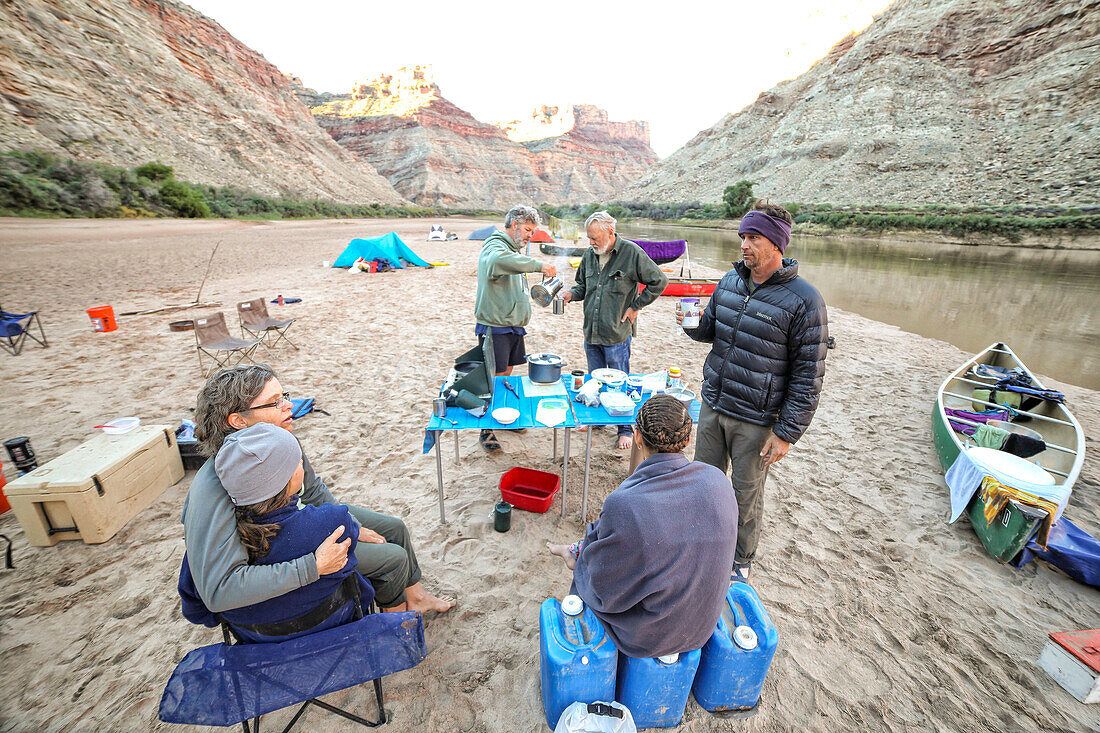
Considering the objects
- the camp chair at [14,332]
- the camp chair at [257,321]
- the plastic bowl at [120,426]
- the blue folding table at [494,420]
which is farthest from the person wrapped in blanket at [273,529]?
the camp chair at [14,332]

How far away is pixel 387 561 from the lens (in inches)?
90.5

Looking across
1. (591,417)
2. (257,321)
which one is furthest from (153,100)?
(591,417)

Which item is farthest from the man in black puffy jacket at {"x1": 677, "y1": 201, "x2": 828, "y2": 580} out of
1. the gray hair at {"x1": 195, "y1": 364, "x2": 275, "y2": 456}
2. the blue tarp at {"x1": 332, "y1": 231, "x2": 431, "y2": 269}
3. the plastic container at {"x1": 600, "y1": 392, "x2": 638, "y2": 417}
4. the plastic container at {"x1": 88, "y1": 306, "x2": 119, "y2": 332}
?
the blue tarp at {"x1": 332, "y1": 231, "x2": 431, "y2": 269}

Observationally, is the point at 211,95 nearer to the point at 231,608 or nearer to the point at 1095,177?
the point at 231,608

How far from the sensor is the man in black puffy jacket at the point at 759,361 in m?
2.48

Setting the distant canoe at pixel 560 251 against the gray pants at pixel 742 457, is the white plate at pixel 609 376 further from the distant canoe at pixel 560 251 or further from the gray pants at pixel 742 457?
the distant canoe at pixel 560 251

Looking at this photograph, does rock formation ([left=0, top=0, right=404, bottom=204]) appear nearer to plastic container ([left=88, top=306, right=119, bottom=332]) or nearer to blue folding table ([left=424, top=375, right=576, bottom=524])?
plastic container ([left=88, top=306, right=119, bottom=332])

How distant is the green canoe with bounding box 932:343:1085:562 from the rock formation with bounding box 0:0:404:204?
38014 millimetres

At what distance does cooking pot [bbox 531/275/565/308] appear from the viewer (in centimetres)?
403

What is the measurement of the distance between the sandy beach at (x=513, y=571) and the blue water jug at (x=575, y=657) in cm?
41

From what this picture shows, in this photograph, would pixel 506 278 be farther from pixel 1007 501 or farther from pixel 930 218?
pixel 930 218

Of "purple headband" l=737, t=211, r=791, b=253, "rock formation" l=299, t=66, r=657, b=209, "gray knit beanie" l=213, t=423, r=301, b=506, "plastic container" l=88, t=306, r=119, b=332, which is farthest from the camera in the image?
"rock formation" l=299, t=66, r=657, b=209

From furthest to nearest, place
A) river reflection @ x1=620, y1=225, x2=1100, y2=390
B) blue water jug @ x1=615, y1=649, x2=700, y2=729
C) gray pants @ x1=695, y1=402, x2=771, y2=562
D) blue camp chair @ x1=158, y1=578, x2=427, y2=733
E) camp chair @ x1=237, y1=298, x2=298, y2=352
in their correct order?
river reflection @ x1=620, y1=225, x2=1100, y2=390, camp chair @ x1=237, y1=298, x2=298, y2=352, gray pants @ x1=695, y1=402, x2=771, y2=562, blue water jug @ x1=615, y1=649, x2=700, y2=729, blue camp chair @ x1=158, y1=578, x2=427, y2=733

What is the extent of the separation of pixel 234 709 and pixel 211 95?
61.9 meters
